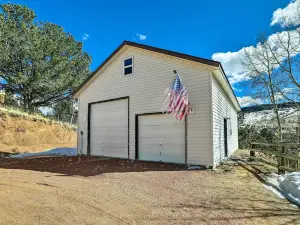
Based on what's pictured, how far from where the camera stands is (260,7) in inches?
503

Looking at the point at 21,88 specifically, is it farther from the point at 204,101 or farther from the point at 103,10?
the point at 204,101

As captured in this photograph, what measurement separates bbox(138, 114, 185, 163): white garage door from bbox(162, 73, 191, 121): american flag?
2.02 ft

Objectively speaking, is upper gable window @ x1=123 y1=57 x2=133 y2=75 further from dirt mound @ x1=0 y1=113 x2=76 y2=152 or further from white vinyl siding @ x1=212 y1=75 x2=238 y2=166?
dirt mound @ x1=0 y1=113 x2=76 y2=152

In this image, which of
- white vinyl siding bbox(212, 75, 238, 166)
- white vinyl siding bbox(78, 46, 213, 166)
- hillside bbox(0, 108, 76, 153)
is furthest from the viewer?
hillside bbox(0, 108, 76, 153)

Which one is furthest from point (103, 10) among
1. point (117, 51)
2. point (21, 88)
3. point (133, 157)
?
point (21, 88)

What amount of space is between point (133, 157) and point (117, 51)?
575 centimetres

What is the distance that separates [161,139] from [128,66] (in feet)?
14.3

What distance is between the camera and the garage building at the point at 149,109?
9664 mm

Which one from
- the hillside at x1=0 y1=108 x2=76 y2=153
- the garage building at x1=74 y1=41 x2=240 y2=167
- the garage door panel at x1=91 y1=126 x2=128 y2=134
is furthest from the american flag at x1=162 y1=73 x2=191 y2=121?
the hillside at x1=0 y1=108 x2=76 y2=153

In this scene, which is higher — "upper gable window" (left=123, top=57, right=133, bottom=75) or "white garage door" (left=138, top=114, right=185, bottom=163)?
"upper gable window" (left=123, top=57, right=133, bottom=75)

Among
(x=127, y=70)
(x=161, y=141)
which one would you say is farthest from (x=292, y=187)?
(x=127, y=70)

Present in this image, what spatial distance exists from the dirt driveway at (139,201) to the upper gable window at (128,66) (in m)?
6.51

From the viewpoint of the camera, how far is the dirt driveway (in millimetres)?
3982

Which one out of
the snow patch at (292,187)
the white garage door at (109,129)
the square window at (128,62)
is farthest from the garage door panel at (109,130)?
the snow patch at (292,187)
